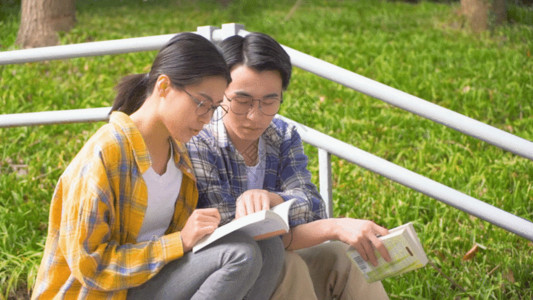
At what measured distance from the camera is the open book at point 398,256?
2068 mm

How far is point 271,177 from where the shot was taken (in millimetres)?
2436

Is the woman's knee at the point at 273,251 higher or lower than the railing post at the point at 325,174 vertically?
higher

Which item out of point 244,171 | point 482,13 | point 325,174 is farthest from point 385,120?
point 482,13

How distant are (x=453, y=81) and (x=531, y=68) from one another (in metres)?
0.77

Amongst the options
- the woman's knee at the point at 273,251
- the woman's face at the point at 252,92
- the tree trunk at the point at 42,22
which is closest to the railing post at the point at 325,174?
the woman's face at the point at 252,92

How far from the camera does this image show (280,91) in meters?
2.30

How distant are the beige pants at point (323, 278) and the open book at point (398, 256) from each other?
0.12 meters

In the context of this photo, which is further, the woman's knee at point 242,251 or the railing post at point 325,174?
the railing post at point 325,174

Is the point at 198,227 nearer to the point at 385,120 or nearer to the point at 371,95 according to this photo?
the point at 371,95

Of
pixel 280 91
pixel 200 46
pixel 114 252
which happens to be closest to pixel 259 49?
pixel 280 91

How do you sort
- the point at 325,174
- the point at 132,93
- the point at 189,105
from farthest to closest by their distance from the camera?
1. the point at 325,174
2. the point at 132,93
3. the point at 189,105

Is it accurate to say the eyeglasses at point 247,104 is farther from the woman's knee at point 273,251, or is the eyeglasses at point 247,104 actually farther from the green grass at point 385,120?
the woman's knee at point 273,251

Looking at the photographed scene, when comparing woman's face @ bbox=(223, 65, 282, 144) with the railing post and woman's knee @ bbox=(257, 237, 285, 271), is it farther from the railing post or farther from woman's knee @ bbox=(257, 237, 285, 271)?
the railing post

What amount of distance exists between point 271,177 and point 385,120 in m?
2.73
